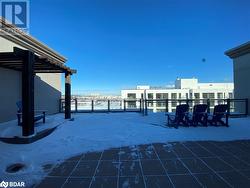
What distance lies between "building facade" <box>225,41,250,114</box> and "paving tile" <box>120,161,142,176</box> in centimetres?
1083

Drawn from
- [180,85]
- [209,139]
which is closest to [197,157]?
[209,139]

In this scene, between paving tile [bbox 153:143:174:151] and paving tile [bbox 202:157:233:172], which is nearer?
paving tile [bbox 202:157:233:172]

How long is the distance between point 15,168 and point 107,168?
1775 millimetres

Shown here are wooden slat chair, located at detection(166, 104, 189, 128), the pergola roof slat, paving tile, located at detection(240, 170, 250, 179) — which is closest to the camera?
paving tile, located at detection(240, 170, 250, 179)

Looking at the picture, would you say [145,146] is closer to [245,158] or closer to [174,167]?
[174,167]

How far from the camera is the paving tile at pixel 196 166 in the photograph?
386 centimetres

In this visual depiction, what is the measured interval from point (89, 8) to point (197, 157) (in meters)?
12.2

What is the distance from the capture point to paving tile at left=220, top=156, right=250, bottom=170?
3988 millimetres

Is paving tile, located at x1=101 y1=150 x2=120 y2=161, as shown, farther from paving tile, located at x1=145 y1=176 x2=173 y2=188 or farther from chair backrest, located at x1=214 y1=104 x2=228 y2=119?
chair backrest, located at x1=214 y1=104 x2=228 y2=119

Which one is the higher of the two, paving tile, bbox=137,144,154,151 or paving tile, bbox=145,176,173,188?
paving tile, bbox=137,144,154,151

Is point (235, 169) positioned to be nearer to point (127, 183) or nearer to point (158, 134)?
point (127, 183)

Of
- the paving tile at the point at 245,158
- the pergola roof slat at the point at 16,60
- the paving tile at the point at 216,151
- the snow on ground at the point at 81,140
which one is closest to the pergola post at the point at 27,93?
the pergola roof slat at the point at 16,60

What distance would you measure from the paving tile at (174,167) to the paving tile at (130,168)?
1.80ft

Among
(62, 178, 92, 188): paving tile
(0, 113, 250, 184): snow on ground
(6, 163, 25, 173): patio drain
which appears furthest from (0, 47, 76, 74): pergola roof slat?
(62, 178, 92, 188): paving tile
